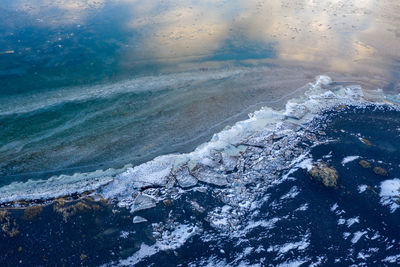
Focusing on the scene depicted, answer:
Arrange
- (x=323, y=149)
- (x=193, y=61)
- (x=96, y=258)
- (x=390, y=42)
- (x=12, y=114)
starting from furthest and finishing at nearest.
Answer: (x=390, y=42)
(x=193, y=61)
(x=12, y=114)
(x=323, y=149)
(x=96, y=258)

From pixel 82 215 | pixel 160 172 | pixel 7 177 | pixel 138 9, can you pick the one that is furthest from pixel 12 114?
pixel 138 9

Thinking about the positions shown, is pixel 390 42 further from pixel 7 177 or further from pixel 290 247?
pixel 7 177

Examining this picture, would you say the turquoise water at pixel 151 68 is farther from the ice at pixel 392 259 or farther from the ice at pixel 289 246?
the ice at pixel 392 259

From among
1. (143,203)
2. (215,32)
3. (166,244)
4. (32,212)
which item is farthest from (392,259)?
(215,32)

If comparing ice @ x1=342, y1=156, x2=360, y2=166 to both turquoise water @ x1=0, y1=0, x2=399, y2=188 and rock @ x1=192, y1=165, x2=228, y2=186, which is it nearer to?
turquoise water @ x1=0, y1=0, x2=399, y2=188

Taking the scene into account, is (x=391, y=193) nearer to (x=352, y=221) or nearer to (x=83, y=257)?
(x=352, y=221)
